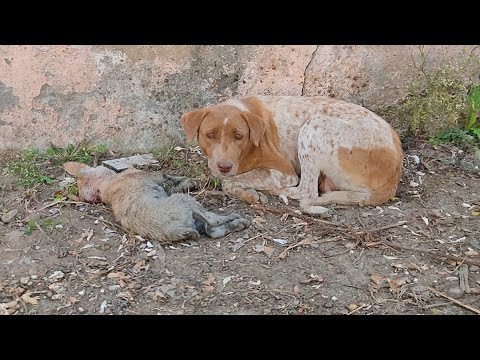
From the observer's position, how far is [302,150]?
552 cm

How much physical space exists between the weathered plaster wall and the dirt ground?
0.91 metres

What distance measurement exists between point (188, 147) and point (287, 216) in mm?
1634

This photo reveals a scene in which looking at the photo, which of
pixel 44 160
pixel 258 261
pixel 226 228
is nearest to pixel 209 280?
pixel 258 261

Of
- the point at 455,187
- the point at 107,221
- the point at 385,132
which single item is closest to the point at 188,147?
the point at 107,221

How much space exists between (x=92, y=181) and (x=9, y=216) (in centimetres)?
73

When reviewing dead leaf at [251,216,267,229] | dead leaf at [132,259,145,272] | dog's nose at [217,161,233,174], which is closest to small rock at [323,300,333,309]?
dead leaf at [251,216,267,229]

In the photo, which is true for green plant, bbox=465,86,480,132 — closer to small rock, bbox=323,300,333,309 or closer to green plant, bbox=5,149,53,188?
small rock, bbox=323,300,333,309

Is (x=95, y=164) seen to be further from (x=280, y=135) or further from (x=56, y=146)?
(x=280, y=135)

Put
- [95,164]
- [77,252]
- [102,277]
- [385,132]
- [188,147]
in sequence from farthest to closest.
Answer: [188,147], [95,164], [385,132], [77,252], [102,277]

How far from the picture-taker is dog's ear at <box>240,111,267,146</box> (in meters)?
5.31

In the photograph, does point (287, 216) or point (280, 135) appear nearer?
point (287, 216)

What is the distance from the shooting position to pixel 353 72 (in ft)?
20.8

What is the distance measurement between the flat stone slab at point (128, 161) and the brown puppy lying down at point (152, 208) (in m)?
0.37

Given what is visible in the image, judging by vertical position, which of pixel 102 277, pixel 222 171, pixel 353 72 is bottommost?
pixel 102 277
